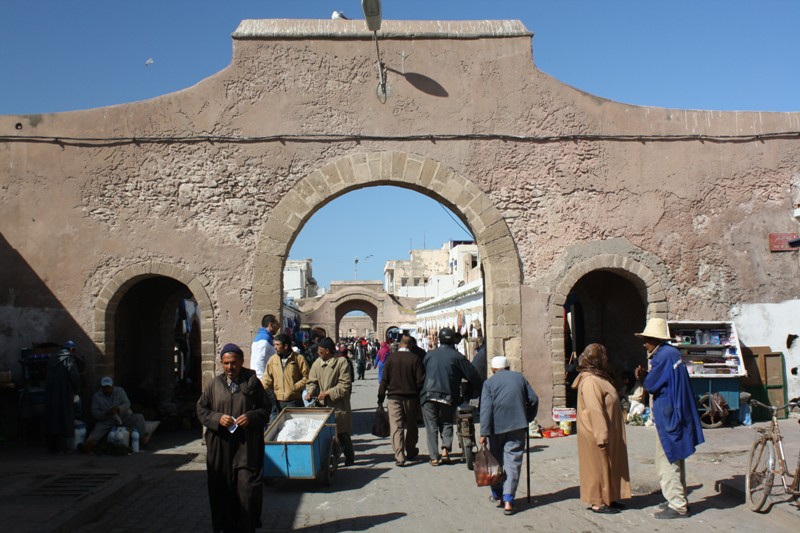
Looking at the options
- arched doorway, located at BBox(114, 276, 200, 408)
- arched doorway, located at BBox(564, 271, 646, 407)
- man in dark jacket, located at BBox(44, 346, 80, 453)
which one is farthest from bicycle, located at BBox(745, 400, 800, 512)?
arched doorway, located at BBox(114, 276, 200, 408)

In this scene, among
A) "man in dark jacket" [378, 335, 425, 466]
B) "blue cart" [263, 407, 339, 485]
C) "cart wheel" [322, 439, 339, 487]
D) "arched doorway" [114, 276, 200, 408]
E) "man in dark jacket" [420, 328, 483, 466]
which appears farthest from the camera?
"arched doorway" [114, 276, 200, 408]

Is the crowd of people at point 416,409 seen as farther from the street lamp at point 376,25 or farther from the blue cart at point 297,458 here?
the street lamp at point 376,25

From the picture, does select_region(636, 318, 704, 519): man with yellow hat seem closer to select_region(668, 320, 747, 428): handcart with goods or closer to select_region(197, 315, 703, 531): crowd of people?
select_region(197, 315, 703, 531): crowd of people

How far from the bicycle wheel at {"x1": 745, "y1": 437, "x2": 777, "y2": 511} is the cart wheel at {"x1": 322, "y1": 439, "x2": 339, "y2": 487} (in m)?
3.89

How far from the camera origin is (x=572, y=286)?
37.0ft

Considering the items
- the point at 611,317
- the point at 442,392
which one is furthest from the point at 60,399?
the point at 611,317

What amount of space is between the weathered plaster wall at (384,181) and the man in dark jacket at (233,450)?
522 cm

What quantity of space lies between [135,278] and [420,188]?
13.9 feet

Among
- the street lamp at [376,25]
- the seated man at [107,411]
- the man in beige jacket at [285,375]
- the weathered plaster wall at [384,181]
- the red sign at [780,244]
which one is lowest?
the seated man at [107,411]

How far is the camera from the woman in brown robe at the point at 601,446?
6.55 m

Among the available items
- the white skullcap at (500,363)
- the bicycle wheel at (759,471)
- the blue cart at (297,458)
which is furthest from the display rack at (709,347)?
the blue cart at (297,458)

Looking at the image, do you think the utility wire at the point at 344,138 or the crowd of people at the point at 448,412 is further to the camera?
the utility wire at the point at 344,138

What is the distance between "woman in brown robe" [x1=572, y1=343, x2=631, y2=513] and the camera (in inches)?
258

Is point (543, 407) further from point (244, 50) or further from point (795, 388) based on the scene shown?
point (244, 50)
